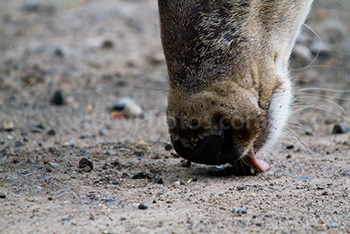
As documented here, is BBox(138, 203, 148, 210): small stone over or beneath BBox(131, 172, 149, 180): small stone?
over

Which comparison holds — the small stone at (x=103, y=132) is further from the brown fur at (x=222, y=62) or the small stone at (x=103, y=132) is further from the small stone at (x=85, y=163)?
the brown fur at (x=222, y=62)

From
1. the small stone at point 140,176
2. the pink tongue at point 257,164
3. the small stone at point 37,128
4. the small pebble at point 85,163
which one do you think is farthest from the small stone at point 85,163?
the small stone at point 37,128

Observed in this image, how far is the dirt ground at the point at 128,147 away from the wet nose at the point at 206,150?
21 cm

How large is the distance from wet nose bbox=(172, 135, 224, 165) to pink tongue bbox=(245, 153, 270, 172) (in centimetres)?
32

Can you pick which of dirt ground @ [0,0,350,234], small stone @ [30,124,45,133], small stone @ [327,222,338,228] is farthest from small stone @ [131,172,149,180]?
small stone @ [30,124,45,133]

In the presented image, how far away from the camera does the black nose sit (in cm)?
296

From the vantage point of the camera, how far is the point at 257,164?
342 cm

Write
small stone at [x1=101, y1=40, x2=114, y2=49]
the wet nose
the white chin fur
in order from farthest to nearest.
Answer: small stone at [x1=101, y1=40, x2=114, y2=49] → the white chin fur → the wet nose

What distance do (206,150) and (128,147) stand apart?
1367 mm

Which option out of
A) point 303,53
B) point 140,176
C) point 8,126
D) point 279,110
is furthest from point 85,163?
point 303,53

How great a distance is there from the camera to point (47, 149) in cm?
412

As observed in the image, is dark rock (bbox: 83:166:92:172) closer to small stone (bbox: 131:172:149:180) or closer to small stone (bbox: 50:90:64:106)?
small stone (bbox: 131:172:149:180)

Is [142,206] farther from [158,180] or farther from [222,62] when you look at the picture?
[222,62]

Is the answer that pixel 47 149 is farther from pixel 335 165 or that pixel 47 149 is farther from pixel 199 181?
pixel 335 165
